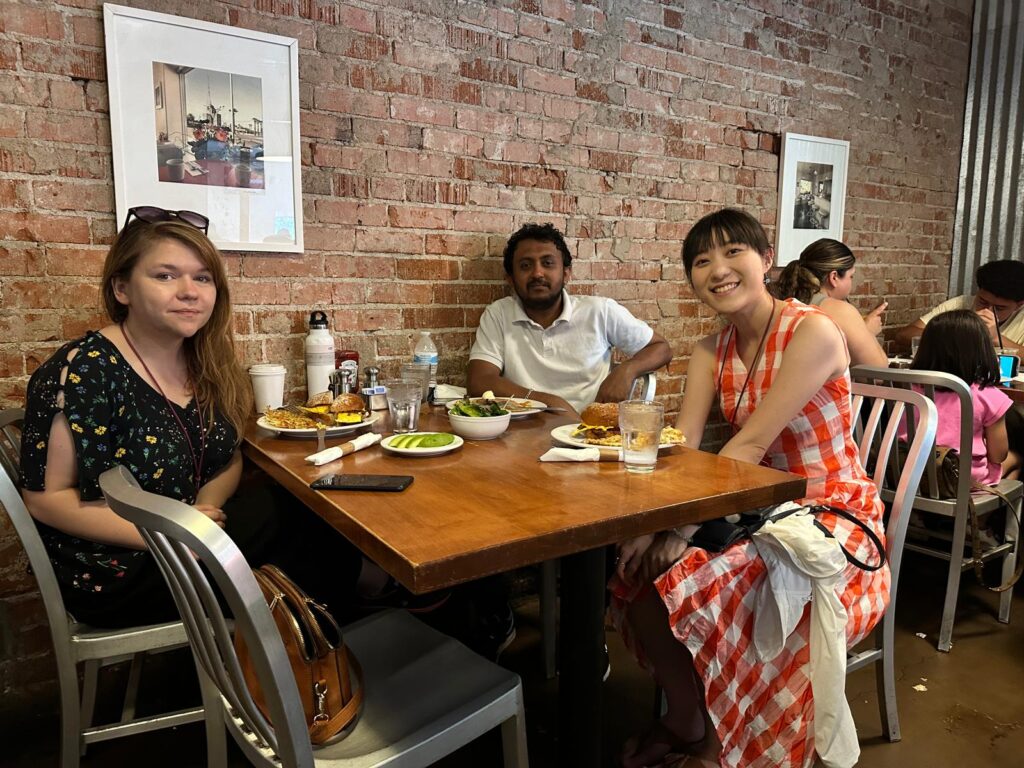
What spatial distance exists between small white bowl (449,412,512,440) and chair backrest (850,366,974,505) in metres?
1.34

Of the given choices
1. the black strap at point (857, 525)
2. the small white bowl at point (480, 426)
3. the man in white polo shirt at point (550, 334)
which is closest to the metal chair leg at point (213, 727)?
the small white bowl at point (480, 426)

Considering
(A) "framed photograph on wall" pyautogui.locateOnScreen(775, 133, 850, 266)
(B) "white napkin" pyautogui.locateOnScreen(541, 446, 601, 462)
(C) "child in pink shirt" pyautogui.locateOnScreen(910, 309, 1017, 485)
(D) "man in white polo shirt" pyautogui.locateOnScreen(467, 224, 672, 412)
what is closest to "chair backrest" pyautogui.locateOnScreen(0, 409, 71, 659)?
(B) "white napkin" pyautogui.locateOnScreen(541, 446, 601, 462)

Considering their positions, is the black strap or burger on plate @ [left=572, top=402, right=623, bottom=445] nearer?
the black strap

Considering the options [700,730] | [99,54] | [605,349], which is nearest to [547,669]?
[700,730]

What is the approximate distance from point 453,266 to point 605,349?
67cm

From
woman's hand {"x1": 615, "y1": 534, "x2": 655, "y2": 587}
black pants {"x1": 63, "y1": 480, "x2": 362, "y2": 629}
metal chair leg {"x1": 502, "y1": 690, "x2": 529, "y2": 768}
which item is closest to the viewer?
metal chair leg {"x1": 502, "y1": 690, "x2": 529, "y2": 768}

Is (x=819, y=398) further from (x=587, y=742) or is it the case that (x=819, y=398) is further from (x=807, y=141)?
(x=807, y=141)

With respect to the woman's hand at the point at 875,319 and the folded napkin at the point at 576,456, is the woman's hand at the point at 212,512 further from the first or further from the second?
the woman's hand at the point at 875,319

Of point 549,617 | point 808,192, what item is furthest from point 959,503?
point 808,192

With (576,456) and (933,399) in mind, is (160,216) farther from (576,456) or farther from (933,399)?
(933,399)

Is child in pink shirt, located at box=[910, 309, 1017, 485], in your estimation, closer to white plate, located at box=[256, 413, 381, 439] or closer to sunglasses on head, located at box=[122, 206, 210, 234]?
white plate, located at box=[256, 413, 381, 439]

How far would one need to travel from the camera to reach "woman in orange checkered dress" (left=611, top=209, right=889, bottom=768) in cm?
145

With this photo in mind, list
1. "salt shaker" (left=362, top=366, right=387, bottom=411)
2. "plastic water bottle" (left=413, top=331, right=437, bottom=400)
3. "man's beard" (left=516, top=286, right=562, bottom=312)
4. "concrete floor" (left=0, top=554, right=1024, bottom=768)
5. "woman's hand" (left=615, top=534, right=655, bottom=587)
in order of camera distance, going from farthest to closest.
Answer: "man's beard" (left=516, top=286, right=562, bottom=312) < "plastic water bottle" (left=413, top=331, right=437, bottom=400) < "salt shaker" (left=362, top=366, right=387, bottom=411) < "concrete floor" (left=0, top=554, right=1024, bottom=768) < "woman's hand" (left=615, top=534, right=655, bottom=587)

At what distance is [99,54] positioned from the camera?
1.94m
